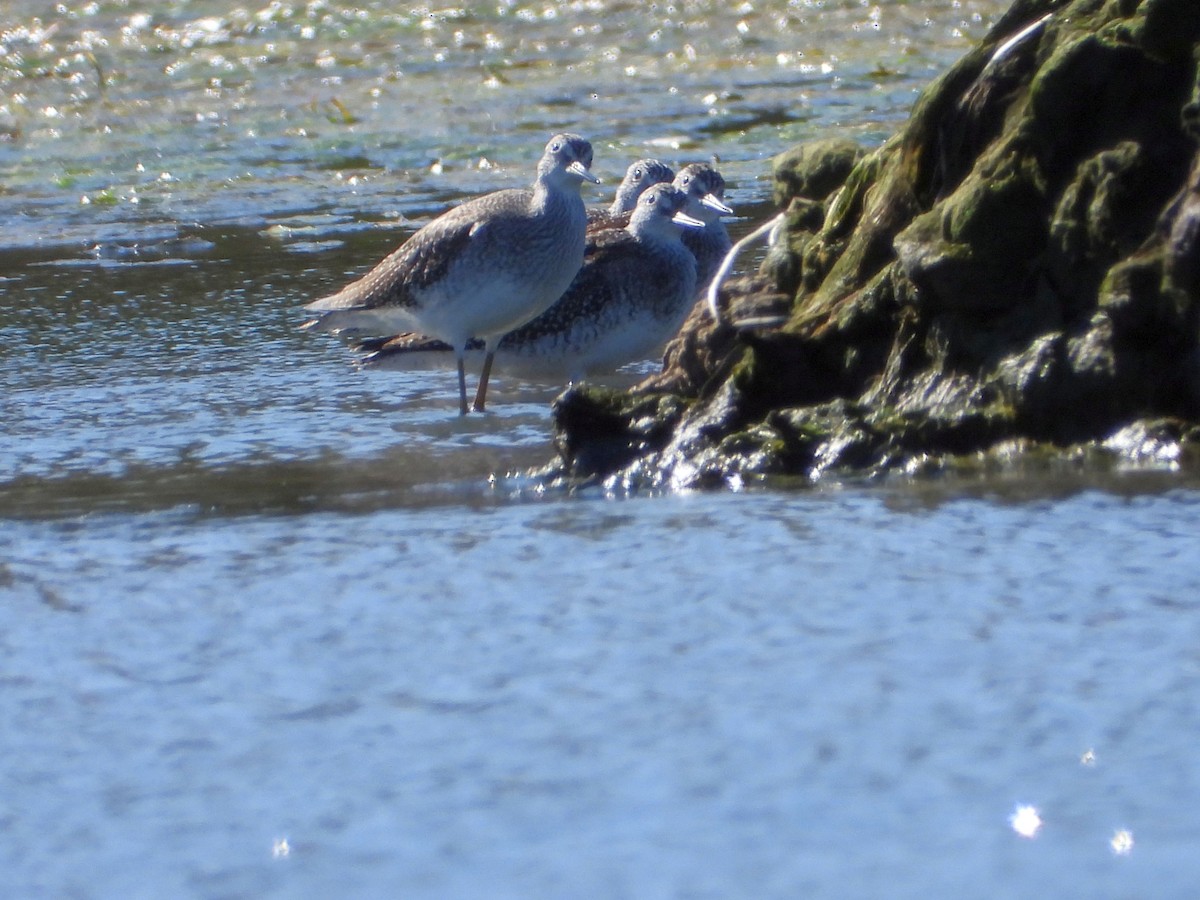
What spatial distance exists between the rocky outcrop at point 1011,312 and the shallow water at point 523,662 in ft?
0.90

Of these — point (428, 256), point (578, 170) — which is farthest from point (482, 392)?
point (578, 170)

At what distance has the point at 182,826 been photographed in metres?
2.91

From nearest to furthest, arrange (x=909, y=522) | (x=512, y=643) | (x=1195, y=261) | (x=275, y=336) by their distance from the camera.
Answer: (x=512, y=643), (x=909, y=522), (x=1195, y=261), (x=275, y=336)

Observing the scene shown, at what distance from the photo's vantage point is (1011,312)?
16.6ft

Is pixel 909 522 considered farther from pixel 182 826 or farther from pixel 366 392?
pixel 366 392

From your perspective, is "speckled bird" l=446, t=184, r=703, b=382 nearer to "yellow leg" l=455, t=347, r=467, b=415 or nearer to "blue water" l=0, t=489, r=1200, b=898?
"yellow leg" l=455, t=347, r=467, b=415

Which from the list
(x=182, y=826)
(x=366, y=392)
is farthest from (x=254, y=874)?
(x=366, y=392)

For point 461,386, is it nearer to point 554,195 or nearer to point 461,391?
point 461,391

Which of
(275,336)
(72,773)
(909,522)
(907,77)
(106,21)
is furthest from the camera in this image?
(106,21)

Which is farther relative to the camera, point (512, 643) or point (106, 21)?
point (106, 21)

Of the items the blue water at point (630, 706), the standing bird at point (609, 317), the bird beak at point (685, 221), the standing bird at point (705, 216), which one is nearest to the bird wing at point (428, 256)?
the standing bird at point (609, 317)

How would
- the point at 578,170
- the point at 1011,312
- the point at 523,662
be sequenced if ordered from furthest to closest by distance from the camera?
1. the point at 578,170
2. the point at 1011,312
3. the point at 523,662

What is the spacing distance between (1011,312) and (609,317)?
296 cm

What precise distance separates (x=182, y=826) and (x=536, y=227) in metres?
4.79
